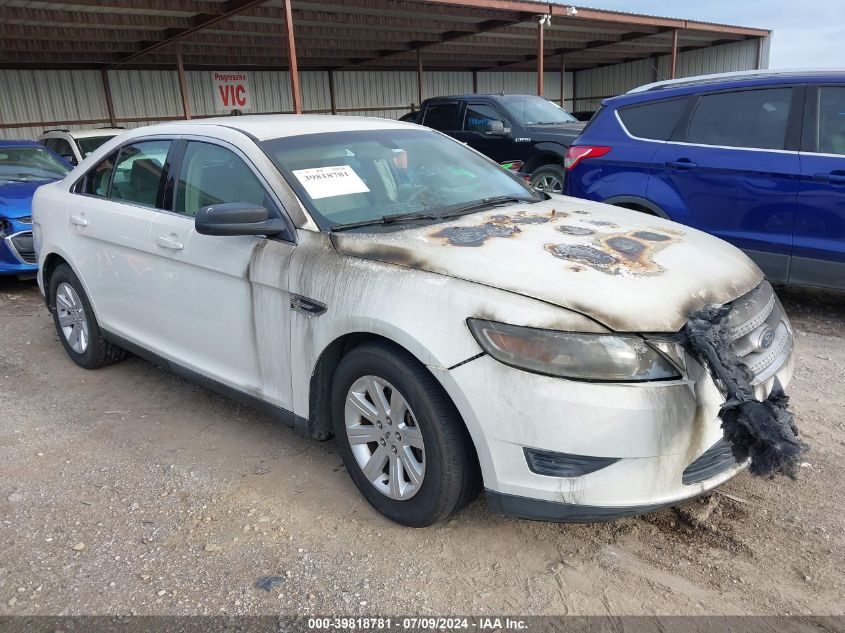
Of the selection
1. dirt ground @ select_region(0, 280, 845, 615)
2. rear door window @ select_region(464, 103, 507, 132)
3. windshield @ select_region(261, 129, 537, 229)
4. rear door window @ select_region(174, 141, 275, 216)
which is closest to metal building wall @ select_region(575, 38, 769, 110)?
rear door window @ select_region(464, 103, 507, 132)

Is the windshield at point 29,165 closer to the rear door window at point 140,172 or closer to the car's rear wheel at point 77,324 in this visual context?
the car's rear wheel at point 77,324

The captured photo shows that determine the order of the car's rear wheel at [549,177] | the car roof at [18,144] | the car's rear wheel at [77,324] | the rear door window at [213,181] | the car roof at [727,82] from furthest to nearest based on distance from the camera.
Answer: the car's rear wheel at [549,177], the car roof at [18,144], the car roof at [727,82], the car's rear wheel at [77,324], the rear door window at [213,181]

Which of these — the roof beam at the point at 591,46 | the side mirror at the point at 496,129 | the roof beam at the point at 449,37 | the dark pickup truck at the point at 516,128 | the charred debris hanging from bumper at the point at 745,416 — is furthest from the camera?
the roof beam at the point at 591,46

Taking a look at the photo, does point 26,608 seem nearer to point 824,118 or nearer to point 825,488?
point 825,488

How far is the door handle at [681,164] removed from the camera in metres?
5.33

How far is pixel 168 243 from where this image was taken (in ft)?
11.8

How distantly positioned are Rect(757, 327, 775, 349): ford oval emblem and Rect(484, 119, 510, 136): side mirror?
8.15 metres

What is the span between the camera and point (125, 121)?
61.2 ft

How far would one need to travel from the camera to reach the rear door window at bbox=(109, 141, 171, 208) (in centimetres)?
389

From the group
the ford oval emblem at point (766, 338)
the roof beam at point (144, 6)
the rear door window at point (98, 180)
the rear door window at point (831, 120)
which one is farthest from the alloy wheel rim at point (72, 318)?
the roof beam at point (144, 6)

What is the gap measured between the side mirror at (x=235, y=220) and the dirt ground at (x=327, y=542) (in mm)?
1197

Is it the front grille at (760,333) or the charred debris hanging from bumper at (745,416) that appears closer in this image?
the charred debris hanging from bumper at (745,416)

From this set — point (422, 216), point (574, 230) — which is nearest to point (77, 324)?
point (422, 216)

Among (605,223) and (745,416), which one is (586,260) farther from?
(745,416)
